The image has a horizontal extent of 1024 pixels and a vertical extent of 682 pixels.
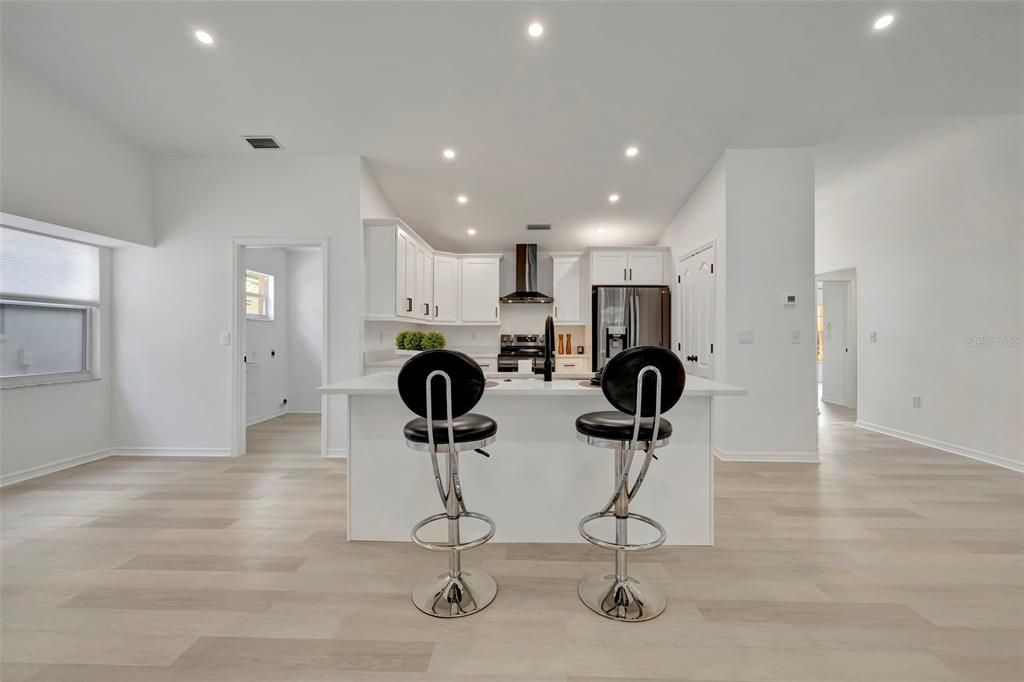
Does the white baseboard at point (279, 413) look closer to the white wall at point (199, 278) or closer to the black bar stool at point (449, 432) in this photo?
the white wall at point (199, 278)

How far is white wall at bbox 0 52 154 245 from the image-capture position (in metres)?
2.97

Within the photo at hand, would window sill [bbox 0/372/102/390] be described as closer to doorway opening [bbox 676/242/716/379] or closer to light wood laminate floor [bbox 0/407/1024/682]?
light wood laminate floor [bbox 0/407/1024/682]

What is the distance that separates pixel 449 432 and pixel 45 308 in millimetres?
4228

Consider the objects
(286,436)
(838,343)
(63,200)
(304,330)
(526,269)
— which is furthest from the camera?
(838,343)

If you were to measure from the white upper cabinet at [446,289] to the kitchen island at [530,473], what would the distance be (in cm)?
343

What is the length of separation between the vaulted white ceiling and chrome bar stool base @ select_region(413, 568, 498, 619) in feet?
10.3

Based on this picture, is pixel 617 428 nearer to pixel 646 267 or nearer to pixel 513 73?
pixel 513 73

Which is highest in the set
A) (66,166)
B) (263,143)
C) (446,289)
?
(263,143)

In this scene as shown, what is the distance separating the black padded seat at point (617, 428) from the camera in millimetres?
1619

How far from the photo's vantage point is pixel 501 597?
180 cm

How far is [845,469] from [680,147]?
3213 mm

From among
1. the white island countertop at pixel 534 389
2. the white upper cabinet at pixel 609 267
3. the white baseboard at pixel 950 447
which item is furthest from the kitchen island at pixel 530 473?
the white baseboard at pixel 950 447

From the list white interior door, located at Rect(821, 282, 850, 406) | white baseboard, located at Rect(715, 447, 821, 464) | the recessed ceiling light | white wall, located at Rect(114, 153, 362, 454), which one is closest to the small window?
white wall, located at Rect(114, 153, 362, 454)

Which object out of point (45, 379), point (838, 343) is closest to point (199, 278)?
point (45, 379)
